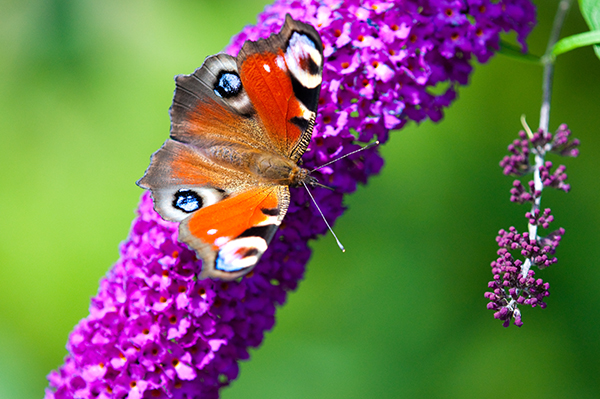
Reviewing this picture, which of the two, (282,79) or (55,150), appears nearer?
(282,79)

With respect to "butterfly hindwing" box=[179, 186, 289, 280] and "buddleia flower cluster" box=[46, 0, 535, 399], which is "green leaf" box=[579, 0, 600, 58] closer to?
"buddleia flower cluster" box=[46, 0, 535, 399]

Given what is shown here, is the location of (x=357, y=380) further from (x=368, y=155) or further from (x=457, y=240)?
(x=368, y=155)

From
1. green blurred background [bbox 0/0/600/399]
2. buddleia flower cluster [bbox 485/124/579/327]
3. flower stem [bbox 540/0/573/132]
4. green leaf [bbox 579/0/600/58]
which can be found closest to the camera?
buddleia flower cluster [bbox 485/124/579/327]

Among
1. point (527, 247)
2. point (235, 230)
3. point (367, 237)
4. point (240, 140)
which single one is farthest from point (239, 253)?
point (367, 237)

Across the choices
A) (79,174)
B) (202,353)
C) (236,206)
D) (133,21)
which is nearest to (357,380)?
(202,353)

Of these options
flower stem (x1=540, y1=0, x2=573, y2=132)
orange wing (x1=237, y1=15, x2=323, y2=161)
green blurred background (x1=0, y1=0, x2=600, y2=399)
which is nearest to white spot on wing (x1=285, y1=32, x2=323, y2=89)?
orange wing (x1=237, y1=15, x2=323, y2=161)

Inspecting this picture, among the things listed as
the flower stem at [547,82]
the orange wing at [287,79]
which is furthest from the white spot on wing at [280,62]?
the flower stem at [547,82]

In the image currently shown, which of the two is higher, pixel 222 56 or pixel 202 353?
pixel 222 56

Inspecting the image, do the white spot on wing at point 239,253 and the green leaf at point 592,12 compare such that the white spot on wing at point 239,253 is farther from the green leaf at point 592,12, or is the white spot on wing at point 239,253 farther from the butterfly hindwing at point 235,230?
the green leaf at point 592,12
